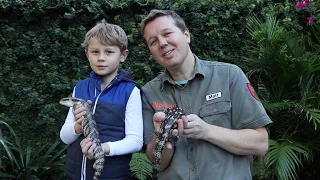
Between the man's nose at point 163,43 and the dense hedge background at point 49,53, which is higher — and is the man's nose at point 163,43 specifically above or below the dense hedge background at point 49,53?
below

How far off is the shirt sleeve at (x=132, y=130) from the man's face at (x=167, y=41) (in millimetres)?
350

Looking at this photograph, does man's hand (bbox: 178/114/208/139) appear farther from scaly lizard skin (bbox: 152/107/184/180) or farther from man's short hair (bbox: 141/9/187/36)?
man's short hair (bbox: 141/9/187/36)

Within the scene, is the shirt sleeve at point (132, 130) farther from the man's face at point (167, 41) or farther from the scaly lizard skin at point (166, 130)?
the man's face at point (167, 41)

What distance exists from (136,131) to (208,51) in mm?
3282

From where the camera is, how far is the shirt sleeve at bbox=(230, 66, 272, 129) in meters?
2.89

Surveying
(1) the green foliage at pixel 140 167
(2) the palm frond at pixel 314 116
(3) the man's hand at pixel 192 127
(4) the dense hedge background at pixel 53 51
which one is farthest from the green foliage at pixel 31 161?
(2) the palm frond at pixel 314 116

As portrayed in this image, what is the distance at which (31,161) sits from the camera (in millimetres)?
5285

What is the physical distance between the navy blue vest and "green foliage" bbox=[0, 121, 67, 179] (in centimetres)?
237

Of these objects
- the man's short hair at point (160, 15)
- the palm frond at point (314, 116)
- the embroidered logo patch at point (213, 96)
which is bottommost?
the palm frond at point (314, 116)

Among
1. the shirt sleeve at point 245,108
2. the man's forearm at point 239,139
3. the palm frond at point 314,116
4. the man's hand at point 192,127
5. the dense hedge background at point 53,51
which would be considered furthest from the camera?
the dense hedge background at point 53,51

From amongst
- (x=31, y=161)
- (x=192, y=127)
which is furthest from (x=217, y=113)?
(x=31, y=161)

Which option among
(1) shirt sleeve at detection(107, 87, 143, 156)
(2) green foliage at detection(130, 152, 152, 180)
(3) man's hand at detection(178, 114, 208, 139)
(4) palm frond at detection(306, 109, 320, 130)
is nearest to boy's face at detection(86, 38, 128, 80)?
(1) shirt sleeve at detection(107, 87, 143, 156)

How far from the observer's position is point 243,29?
19.5 feet

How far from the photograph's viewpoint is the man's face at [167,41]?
118 inches
